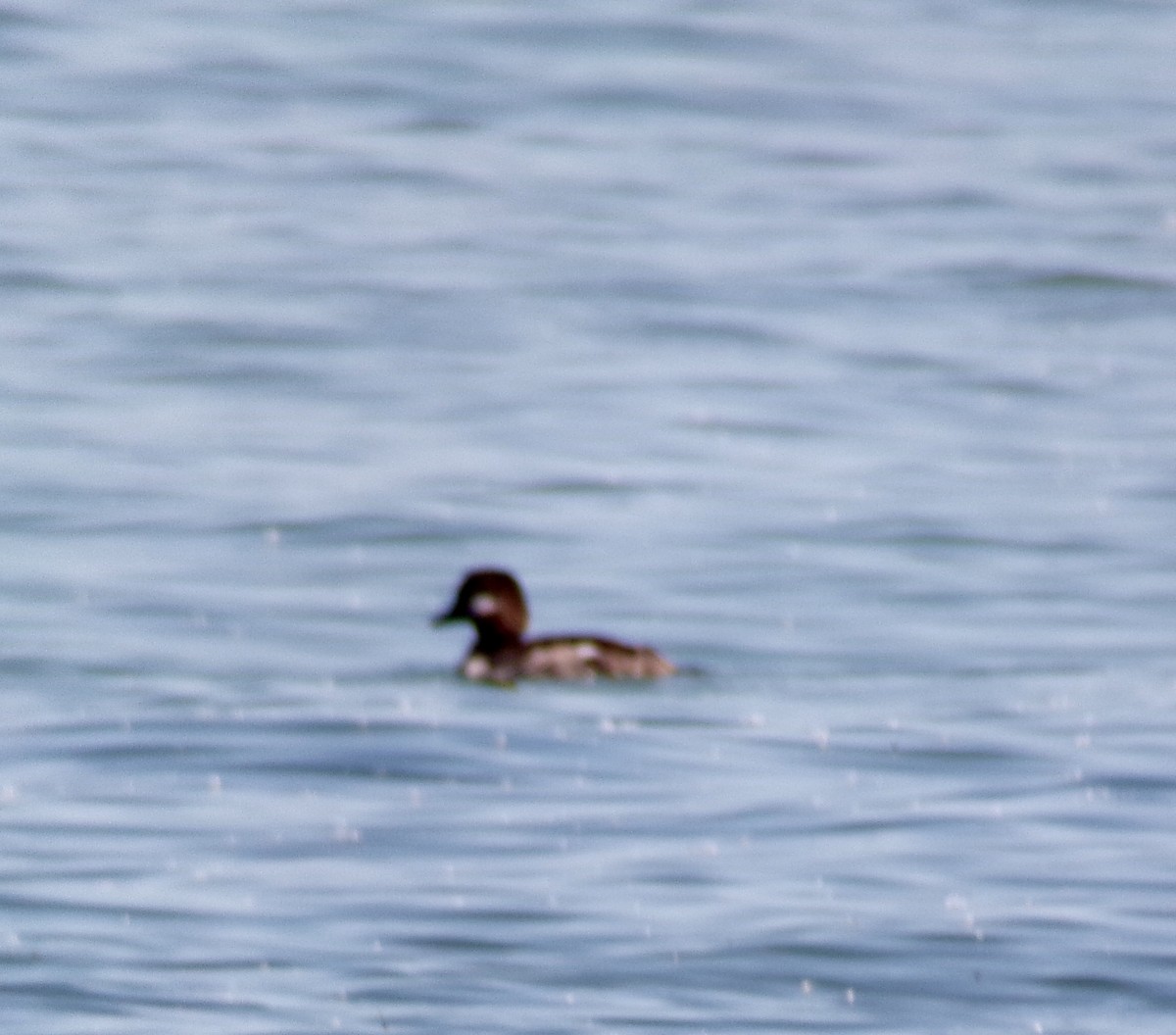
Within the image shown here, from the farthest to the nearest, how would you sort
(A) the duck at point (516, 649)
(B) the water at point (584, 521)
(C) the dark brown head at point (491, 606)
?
1. (C) the dark brown head at point (491, 606)
2. (A) the duck at point (516, 649)
3. (B) the water at point (584, 521)

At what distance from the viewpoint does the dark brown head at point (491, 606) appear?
1545 cm

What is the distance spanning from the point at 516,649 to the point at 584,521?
11.4ft

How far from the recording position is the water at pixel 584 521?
10.2 metres

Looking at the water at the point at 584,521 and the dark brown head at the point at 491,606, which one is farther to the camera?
the dark brown head at the point at 491,606

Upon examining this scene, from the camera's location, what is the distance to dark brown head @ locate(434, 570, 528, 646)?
608 inches

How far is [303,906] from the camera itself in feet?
34.2

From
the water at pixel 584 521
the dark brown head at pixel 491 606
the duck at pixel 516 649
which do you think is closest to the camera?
the water at pixel 584 521

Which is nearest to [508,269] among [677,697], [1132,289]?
[1132,289]

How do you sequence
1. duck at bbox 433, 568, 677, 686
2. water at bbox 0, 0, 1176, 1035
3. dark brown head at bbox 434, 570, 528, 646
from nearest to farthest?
1. water at bbox 0, 0, 1176, 1035
2. duck at bbox 433, 568, 677, 686
3. dark brown head at bbox 434, 570, 528, 646

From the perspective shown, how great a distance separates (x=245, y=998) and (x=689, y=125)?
2253cm

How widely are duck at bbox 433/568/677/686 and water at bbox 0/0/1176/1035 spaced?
161mm

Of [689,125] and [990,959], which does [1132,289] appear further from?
[990,959]

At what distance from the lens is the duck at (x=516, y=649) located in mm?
14570

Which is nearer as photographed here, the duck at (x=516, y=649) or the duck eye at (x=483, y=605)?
the duck at (x=516, y=649)
